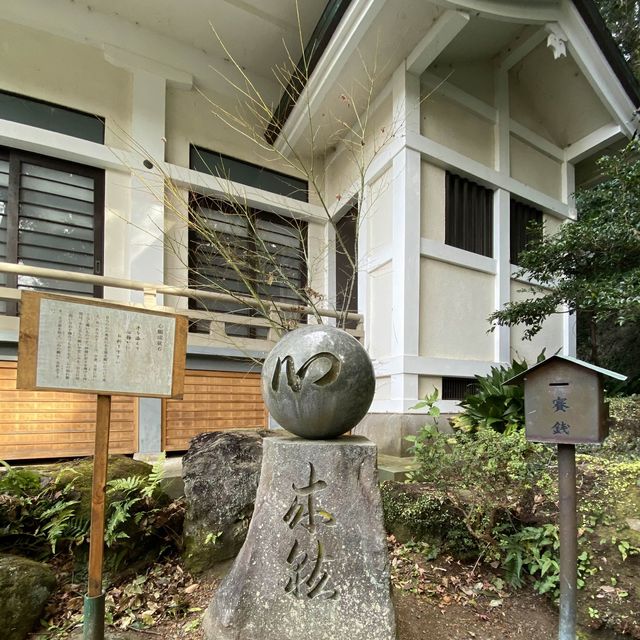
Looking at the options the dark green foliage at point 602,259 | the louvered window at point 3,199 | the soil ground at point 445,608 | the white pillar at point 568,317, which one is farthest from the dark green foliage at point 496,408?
the louvered window at point 3,199

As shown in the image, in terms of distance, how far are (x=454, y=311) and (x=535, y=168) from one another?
348 centimetres

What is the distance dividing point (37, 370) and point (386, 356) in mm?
4240

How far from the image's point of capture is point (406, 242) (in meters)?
5.44

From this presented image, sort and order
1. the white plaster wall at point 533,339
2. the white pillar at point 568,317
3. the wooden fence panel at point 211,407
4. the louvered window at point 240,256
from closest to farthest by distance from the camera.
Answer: the wooden fence panel at point 211,407
the louvered window at point 240,256
the white plaster wall at point 533,339
the white pillar at point 568,317

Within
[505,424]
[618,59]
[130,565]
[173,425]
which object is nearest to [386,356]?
[505,424]

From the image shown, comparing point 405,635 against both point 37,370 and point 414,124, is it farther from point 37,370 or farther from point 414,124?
point 414,124

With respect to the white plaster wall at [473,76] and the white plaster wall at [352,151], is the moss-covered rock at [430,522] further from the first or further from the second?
the white plaster wall at [473,76]

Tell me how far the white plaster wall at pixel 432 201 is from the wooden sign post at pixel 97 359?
4.19m

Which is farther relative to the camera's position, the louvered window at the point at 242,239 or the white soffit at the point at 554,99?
the white soffit at the point at 554,99

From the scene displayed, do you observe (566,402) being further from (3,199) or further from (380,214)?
(3,199)

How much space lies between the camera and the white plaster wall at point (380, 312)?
19.0 feet

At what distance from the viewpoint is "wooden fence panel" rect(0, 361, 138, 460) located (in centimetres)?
429

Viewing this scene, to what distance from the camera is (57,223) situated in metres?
5.61

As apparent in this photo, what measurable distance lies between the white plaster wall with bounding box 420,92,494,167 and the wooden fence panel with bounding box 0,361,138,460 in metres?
5.57
